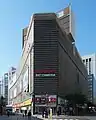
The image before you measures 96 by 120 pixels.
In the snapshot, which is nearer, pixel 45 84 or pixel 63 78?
pixel 45 84

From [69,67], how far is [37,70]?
97.3ft

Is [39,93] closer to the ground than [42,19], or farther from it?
closer to the ground

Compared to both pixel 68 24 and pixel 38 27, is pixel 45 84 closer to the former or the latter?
pixel 38 27

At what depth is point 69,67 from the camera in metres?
134

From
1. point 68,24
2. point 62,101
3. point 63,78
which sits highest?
point 68,24

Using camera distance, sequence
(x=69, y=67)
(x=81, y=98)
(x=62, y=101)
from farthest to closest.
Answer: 1. (x=69, y=67)
2. (x=81, y=98)
3. (x=62, y=101)

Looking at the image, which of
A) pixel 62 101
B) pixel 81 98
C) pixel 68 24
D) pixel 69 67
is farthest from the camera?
pixel 68 24

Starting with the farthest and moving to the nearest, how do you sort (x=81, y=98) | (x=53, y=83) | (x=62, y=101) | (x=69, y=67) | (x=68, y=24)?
(x=68, y=24) < (x=69, y=67) < (x=81, y=98) < (x=62, y=101) < (x=53, y=83)

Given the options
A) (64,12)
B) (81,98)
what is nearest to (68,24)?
(64,12)

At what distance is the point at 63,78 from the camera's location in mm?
116438

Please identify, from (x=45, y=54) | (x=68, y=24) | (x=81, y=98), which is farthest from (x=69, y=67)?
(x=68, y=24)

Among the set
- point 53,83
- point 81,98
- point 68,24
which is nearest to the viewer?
point 53,83

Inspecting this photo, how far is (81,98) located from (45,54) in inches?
908

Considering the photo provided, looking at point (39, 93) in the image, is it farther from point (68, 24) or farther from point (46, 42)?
point (68, 24)
